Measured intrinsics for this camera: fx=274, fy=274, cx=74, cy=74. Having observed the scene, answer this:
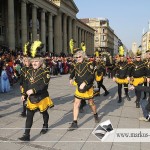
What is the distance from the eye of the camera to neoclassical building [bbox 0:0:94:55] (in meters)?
35.3

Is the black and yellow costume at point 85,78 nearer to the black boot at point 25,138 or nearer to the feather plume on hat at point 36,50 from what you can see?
the feather plume on hat at point 36,50

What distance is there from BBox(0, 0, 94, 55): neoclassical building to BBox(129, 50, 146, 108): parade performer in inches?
751

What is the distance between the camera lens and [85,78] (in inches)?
275

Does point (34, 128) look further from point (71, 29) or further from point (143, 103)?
point (71, 29)

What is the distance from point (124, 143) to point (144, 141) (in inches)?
17.1

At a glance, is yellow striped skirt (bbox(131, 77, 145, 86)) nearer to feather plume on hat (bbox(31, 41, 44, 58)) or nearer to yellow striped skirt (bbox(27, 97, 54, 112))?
yellow striped skirt (bbox(27, 97, 54, 112))

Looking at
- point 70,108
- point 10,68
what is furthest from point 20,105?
point 10,68

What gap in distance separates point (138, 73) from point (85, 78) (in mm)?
3384

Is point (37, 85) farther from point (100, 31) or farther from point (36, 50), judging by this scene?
point (100, 31)

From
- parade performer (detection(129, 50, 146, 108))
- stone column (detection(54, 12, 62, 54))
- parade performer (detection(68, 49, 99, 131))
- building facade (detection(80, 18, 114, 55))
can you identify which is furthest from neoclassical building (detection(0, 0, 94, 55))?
building facade (detection(80, 18, 114, 55))

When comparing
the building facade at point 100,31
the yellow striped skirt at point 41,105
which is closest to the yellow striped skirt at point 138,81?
the yellow striped skirt at point 41,105

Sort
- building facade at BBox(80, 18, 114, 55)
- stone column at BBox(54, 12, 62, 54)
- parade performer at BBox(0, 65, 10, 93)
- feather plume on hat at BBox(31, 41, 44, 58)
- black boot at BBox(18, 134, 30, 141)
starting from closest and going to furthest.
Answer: black boot at BBox(18, 134, 30, 141)
feather plume on hat at BBox(31, 41, 44, 58)
parade performer at BBox(0, 65, 10, 93)
stone column at BBox(54, 12, 62, 54)
building facade at BBox(80, 18, 114, 55)

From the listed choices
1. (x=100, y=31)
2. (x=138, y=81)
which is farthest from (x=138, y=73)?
(x=100, y=31)

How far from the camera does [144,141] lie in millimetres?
5812
